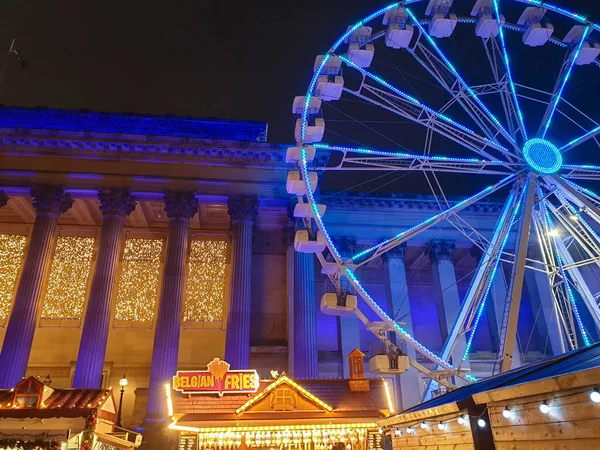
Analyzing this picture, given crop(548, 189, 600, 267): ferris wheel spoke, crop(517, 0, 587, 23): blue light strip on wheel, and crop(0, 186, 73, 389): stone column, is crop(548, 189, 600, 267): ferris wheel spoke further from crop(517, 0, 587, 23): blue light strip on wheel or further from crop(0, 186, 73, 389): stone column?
crop(0, 186, 73, 389): stone column

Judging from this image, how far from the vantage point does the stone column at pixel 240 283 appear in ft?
81.5

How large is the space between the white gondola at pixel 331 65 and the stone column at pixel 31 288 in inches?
686

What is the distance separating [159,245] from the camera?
32.3 m

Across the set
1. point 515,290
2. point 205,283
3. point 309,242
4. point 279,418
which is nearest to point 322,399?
point 279,418

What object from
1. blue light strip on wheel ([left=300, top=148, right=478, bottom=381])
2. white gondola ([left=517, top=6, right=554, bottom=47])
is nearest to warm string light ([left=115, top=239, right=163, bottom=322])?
blue light strip on wheel ([left=300, top=148, right=478, bottom=381])

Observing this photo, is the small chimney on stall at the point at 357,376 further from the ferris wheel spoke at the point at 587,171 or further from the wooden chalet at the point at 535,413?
the ferris wheel spoke at the point at 587,171

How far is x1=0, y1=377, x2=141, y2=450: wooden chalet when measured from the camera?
1396 centimetres

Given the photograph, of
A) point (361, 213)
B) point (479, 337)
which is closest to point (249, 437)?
point (361, 213)

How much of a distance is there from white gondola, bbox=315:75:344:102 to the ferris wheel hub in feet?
23.3

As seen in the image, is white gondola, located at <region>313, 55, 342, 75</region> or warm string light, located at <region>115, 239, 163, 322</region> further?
warm string light, located at <region>115, 239, 163, 322</region>

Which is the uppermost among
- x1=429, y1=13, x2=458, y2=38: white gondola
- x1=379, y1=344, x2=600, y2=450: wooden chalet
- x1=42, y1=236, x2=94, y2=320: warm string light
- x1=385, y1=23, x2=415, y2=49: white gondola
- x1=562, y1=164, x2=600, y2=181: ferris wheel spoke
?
x1=429, y1=13, x2=458, y2=38: white gondola

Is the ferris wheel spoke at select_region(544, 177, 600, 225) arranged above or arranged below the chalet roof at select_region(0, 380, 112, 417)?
above

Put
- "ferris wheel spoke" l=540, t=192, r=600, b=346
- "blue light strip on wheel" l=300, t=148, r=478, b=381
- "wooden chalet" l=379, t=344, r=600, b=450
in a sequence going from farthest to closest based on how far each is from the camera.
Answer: "ferris wheel spoke" l=540, t=192, r=600, b=346 < "blue light strip on wheel" l=300, t=148, r=478, b=381 < "wooden chalet" l=379, t=344, r=600, b=450

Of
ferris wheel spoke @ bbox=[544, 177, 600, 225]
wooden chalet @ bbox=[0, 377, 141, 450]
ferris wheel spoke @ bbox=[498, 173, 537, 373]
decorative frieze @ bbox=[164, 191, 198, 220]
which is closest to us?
wooden chalet @ bbox=[0, 377, 141, 450]
